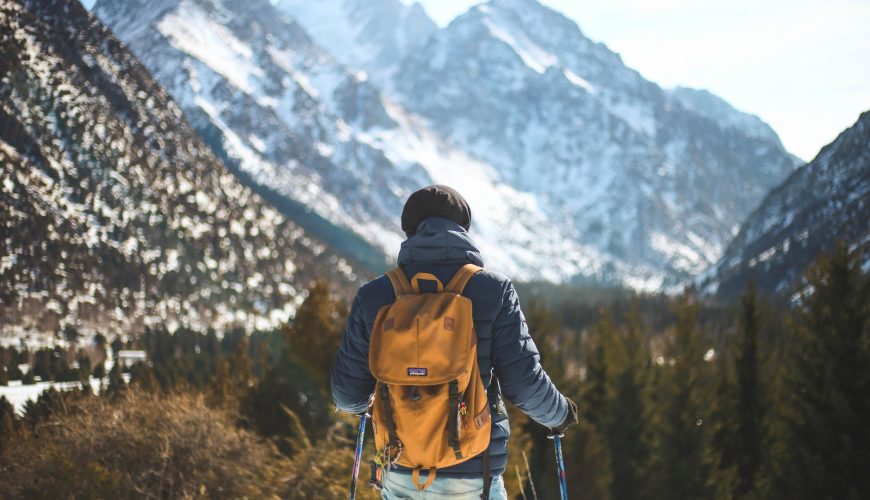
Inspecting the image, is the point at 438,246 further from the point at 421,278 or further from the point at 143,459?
the point at 143,459

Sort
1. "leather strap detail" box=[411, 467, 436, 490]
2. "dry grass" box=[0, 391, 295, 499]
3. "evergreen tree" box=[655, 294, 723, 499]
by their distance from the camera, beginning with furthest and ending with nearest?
"evergreen tree" box=[655, 294, 723, 499] < "dry grass" box=[0, 391, 295, 499] < "leather strap detail" box=[411, 467, 436, 490]

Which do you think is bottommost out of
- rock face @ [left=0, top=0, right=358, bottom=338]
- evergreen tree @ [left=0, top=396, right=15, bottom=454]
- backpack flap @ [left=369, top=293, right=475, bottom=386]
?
evergreen tree @ [left=0, top=396, right=15, bottom=454]

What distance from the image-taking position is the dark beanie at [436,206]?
390 centimetres

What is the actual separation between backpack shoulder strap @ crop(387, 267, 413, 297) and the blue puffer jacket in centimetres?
5

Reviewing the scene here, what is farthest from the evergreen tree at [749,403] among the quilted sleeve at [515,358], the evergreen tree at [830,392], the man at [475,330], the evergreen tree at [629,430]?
the quilted sleeve at [515,358]

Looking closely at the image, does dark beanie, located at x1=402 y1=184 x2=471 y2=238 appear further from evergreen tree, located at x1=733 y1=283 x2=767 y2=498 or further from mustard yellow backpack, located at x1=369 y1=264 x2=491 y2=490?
evergreen tree, located at x1=733 y1=283 x2=767 y2=498

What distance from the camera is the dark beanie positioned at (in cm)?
390

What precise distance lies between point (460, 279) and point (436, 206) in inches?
19.9

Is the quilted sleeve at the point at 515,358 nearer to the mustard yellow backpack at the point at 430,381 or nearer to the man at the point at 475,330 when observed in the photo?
the man at the point at 475,330

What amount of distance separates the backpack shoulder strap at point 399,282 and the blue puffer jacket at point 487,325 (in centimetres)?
5

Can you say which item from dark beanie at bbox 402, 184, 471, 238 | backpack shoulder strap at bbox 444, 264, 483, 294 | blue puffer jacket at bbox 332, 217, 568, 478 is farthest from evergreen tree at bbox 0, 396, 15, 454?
backpack shoulder strap at bbox 444, 264, 483, 294

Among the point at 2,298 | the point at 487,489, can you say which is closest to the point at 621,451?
the point at 487,489

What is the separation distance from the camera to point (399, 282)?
3793 millimetres

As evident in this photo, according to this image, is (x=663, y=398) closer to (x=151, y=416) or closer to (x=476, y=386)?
(x=151, y=416)
